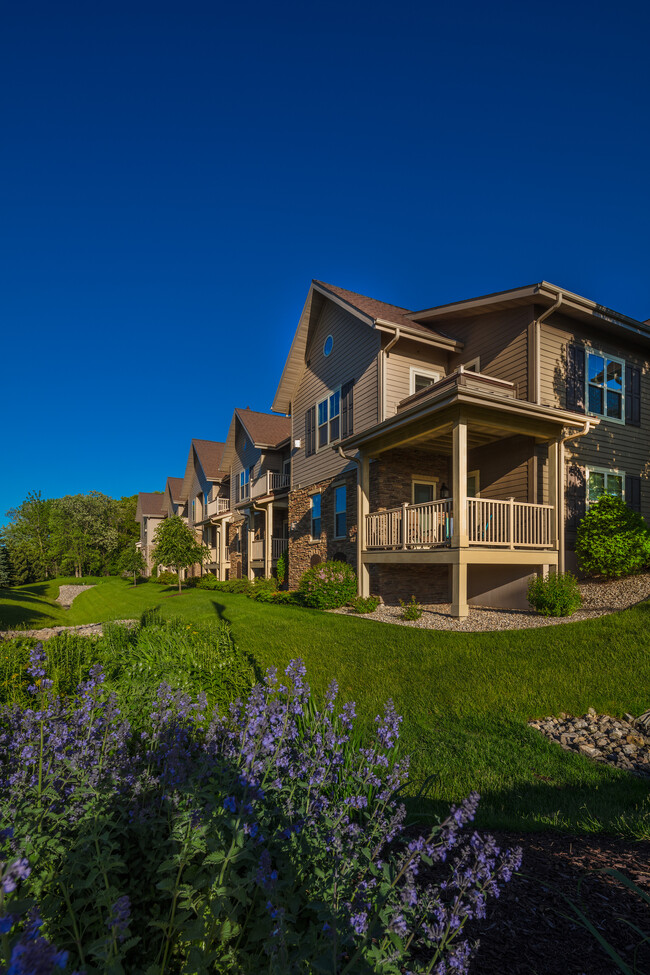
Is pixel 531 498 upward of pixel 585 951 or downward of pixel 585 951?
upward

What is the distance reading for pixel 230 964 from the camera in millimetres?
1983

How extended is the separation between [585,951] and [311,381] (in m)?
19.5

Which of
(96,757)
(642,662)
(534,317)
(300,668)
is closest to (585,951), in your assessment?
(300,668)

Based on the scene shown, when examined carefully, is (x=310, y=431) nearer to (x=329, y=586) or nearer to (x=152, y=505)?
(x=329, y=586)

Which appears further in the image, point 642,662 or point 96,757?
point 642,662

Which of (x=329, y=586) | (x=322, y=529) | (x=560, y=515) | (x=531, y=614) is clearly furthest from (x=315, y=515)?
(x=531, y=614)

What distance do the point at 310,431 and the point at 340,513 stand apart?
162 inches

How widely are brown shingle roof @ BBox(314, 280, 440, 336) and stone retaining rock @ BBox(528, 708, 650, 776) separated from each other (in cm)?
1153

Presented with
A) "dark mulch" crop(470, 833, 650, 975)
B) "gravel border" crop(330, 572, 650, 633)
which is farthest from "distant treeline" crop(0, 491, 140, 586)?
"dark mulch" crop(470, 833, 650, 975)

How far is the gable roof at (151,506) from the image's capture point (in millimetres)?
51638

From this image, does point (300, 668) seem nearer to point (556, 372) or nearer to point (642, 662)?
point (642, 662)

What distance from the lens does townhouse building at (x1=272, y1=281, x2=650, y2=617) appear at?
12.2m

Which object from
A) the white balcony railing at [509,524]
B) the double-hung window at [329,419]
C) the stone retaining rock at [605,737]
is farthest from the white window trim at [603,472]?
the stone retaining rock at [605,737]

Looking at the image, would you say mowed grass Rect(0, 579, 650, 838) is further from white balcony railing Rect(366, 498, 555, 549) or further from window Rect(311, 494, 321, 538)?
window Rect(311, 494, 321, 538)
